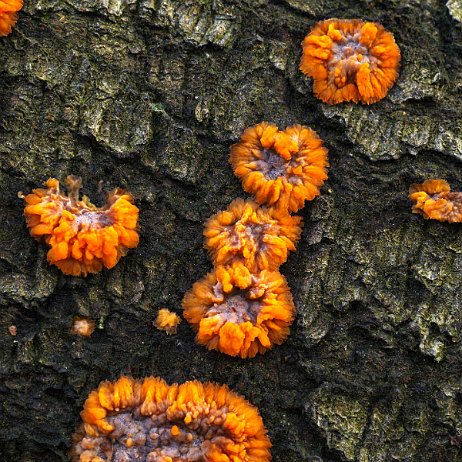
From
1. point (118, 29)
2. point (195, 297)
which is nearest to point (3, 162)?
point (118, 29)

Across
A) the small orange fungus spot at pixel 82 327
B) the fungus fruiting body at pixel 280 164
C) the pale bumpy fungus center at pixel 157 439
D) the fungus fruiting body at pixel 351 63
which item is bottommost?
the pale bumpy fungus center at pixel 157 439

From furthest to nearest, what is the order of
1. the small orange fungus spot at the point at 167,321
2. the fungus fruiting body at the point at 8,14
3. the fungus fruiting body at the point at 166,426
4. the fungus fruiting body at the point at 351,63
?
the fungus fruiting body at the point at 351,63, the fungus fruiting body at the point at 8,14, the small orange fungus spot at the point at 167,321, the fungus fruiting body at the point at 166,426

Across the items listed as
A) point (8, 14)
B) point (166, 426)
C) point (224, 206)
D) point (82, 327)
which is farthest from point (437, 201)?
point (8, 14)

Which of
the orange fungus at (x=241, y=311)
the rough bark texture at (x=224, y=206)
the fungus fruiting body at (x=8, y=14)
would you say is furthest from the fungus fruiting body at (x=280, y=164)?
the fungus fruiting body at (x=8, y=14)

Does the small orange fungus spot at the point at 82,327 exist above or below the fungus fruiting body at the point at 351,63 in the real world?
below

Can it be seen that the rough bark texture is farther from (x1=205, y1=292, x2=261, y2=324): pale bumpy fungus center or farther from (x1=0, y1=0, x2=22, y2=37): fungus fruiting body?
(x1=205, y1=292, x2=261, y2=324): pale bumpy fungus center

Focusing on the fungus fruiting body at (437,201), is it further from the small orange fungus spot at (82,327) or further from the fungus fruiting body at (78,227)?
the small orange fungus spot at (82,327)

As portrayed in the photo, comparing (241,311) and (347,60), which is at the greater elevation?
(347,60)

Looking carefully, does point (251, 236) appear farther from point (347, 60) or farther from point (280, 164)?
point (347, 60)
